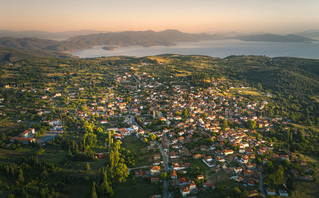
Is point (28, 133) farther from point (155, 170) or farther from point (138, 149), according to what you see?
point (155, 170)

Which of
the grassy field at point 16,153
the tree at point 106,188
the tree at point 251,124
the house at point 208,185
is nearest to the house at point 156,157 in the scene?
the house at point 208,185

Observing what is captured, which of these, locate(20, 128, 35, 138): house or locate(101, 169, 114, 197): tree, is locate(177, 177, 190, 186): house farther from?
locate(20, 128, 35, 138): house

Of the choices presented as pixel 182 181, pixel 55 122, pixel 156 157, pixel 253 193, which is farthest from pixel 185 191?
pixel 55 122

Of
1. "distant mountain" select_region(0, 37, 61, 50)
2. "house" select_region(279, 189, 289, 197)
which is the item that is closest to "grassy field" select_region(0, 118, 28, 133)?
"house" select_region(279, 189, 289, 197)

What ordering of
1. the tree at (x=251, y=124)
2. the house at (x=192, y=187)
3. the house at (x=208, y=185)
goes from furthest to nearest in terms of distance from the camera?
the tree at (x=251, y=124) < the house at (x=208, y=185) < the house at (x=192, y=187)

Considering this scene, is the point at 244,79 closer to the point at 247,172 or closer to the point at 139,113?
the point at 139,113

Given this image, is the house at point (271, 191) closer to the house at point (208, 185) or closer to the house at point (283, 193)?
the house at point (283, 193)
